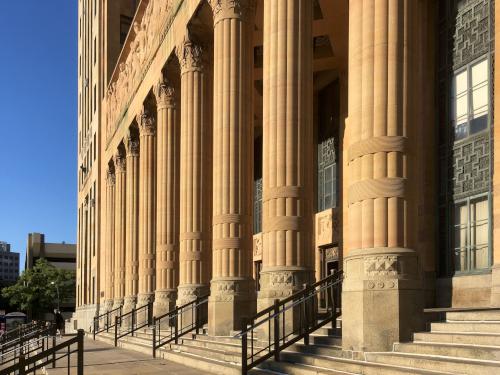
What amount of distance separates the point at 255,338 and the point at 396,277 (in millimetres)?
5252

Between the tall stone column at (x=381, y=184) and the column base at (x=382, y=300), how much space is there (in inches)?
0.6

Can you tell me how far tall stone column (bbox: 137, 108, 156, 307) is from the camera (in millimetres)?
27594

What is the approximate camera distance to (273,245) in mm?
14234

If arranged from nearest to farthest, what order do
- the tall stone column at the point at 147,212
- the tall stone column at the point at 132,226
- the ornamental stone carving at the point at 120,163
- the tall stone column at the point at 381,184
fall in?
1. the tall stone column at the point at 381,184
2. the tall stone column at the point at 147,212
3. the tall stone column at the point at 132,226
4. the ornamental stone carving at the point at 120,163

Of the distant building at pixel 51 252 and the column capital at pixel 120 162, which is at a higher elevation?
the column capital at pixel 120 162

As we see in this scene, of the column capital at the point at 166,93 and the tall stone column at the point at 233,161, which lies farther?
the column capital at the point at 166,93

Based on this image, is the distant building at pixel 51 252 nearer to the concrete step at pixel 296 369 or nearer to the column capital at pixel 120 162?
the column capital at pixel 120 162

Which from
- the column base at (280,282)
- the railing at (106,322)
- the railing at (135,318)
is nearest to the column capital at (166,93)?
the railing at (135,318)

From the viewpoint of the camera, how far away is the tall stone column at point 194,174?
67.4 feet

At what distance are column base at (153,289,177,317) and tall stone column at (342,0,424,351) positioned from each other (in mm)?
13858

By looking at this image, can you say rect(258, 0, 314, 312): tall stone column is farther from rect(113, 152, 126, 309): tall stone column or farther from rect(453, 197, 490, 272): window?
rect(113, 152, 126, 309): tall stone column

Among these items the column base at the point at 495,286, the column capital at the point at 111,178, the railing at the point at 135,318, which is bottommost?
the railing at the point at 135,318

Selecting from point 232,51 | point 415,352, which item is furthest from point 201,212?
point 415,352

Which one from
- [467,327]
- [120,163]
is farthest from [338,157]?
[120,163]
